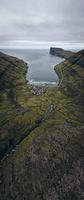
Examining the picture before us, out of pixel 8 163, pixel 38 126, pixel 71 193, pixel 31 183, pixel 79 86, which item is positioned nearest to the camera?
pixel 71 193

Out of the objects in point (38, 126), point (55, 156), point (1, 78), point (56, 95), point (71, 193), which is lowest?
point (71, 193)

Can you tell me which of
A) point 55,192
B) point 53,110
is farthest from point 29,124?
point 55,192

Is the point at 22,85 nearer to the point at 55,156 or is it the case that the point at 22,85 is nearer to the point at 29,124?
the point at 29,124

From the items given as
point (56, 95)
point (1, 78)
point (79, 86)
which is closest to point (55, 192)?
point (56, 95)

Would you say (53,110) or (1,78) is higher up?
(1,78)

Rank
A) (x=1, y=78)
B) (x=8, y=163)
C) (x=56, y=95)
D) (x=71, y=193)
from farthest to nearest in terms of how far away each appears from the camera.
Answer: (x=1, y=78) → (x=56, y=95) → (x=8, y=163) → (x=71, y=193)

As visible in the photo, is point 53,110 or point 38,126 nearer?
point 38,126
